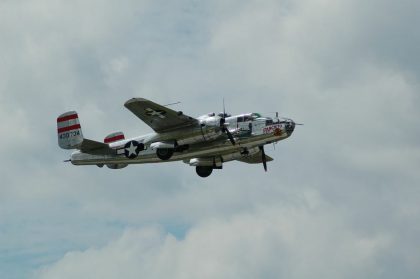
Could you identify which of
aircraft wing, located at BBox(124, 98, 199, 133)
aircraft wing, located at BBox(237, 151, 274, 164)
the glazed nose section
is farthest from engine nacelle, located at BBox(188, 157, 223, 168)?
the glazed nose section

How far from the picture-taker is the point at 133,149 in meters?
61.2

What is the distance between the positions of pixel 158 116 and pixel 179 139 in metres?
2.23

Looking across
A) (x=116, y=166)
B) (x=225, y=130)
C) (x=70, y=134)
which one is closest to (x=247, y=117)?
(x=225, y=130)

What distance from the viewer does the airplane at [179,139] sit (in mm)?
58125

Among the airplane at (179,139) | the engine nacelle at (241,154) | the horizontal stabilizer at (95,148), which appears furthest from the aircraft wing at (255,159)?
the horizontal stabilizer at (95,148)

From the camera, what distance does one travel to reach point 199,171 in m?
64.5

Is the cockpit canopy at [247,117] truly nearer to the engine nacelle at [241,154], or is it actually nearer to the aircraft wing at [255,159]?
the engine nacelle at [241,154]

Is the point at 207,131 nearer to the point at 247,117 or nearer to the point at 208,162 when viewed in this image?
the point at 247,117

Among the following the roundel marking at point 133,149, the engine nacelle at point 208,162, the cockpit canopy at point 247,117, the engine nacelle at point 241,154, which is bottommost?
the engine nacelle at point 208,162

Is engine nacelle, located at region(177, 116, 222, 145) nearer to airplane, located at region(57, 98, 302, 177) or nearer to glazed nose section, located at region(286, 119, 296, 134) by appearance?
airplane, located at region(57, 98, 302, 177)

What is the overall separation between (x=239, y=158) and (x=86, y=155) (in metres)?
10.4

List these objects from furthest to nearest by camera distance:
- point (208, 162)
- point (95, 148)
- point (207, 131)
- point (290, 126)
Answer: point (208, 162)
point (95, 148)
point (290, 126)
point (207, 131)

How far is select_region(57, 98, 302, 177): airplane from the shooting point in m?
58.1

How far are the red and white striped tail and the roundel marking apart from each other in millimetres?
3493
